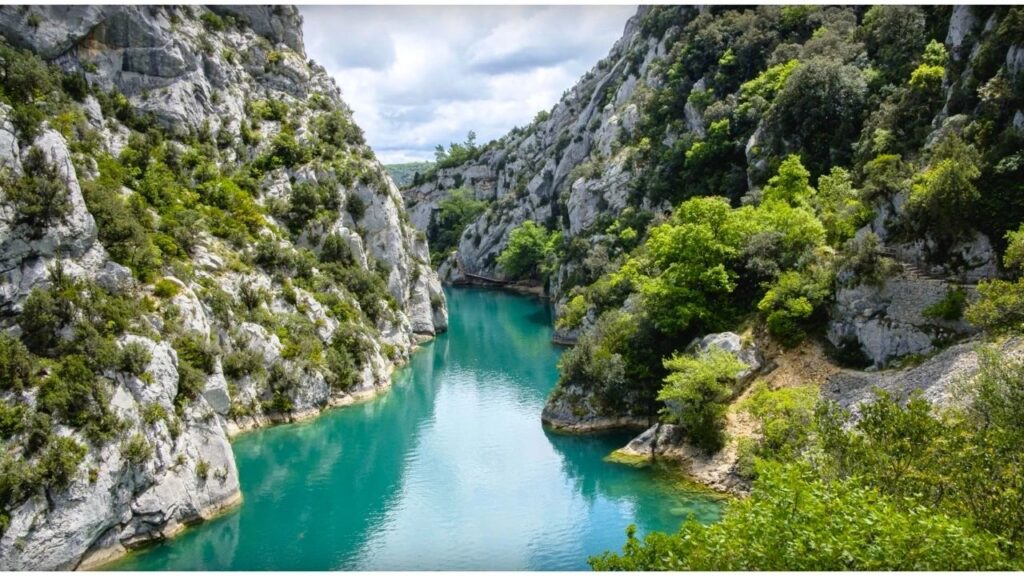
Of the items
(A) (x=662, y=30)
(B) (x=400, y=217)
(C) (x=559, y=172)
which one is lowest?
(B) (x=400, y=217)

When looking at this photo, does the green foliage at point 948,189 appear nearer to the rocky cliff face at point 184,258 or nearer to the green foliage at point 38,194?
the rocky cliff face at point 184,258

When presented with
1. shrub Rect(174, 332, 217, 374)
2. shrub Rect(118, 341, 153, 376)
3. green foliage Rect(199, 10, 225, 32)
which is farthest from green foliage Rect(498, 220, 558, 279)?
shrub Rect(118, 341, 153, 376)

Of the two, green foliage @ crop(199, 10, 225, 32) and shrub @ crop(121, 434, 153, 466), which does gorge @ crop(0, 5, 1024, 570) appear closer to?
shrub @ crop(121, 434, 153, 466)

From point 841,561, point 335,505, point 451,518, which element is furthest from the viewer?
point 335,505

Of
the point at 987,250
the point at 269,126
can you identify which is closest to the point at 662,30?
the point at 269,126

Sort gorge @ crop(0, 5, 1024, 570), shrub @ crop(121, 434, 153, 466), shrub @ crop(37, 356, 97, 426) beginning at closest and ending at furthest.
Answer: gorge @ crop(0, 5, 1024, 570) < shrub @ crop(37, 356, 97, 426) < shrub @ crop(121, 434, 153, 466)

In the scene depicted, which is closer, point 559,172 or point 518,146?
point 559,172

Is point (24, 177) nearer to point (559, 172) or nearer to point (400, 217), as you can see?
point (400, 217)
